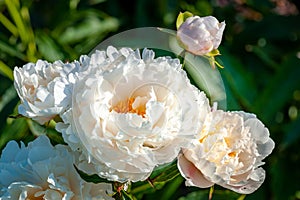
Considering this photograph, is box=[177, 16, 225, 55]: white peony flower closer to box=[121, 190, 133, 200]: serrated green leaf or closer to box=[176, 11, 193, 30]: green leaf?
box=[176, 11, 193, 30]: green leaf

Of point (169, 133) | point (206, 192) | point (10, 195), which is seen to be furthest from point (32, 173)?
point (206, 192)

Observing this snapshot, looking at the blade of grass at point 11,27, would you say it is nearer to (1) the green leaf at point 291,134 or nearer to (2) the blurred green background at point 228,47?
(2) the blurred green background at point 228,47

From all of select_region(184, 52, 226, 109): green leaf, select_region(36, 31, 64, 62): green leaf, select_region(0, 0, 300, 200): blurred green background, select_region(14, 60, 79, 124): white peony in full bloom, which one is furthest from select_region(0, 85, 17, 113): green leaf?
select_region(14, 60, 79, 124): white peony in full bloom

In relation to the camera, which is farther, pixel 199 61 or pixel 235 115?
pixel 199 61

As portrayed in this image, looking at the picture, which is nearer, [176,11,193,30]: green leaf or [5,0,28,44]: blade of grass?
[176,11,193,30]: green leaf

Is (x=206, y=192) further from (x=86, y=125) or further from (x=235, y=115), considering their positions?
(x=86, y=125)

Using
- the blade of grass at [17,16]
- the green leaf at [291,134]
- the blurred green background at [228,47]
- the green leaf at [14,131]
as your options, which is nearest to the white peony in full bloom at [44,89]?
the blurred green background at [228,47]
